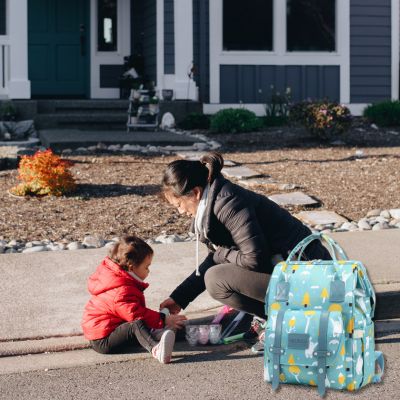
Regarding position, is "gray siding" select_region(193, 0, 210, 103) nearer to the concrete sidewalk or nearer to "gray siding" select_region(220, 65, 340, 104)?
"gray siding" select_region(220, 65, 340, 104)

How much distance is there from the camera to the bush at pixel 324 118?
13.7 metres

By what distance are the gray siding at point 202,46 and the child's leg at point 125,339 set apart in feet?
39.8

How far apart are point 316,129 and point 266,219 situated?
29.0 feet

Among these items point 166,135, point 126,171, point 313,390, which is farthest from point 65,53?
point 313,390

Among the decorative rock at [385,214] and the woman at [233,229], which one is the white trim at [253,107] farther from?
the woman at [233,229]

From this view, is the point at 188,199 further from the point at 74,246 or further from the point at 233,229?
the point at 74,246

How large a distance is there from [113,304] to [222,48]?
40.8 ft

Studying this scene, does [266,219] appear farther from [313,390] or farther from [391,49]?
[391,49]

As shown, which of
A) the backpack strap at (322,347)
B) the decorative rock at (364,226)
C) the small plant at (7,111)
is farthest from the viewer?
the small plant at (7,111)

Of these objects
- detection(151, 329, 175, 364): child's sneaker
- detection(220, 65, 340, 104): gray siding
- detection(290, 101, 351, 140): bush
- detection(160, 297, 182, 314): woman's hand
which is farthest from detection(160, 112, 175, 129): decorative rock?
detection(151, 329, 175, 364): child's sneaker

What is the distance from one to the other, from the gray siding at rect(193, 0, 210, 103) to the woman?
11.9 m

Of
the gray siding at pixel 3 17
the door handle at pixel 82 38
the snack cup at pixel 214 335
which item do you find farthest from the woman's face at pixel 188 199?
the door handle at pixel 82 38

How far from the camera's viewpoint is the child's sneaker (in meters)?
4.99

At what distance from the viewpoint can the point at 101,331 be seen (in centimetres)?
518
